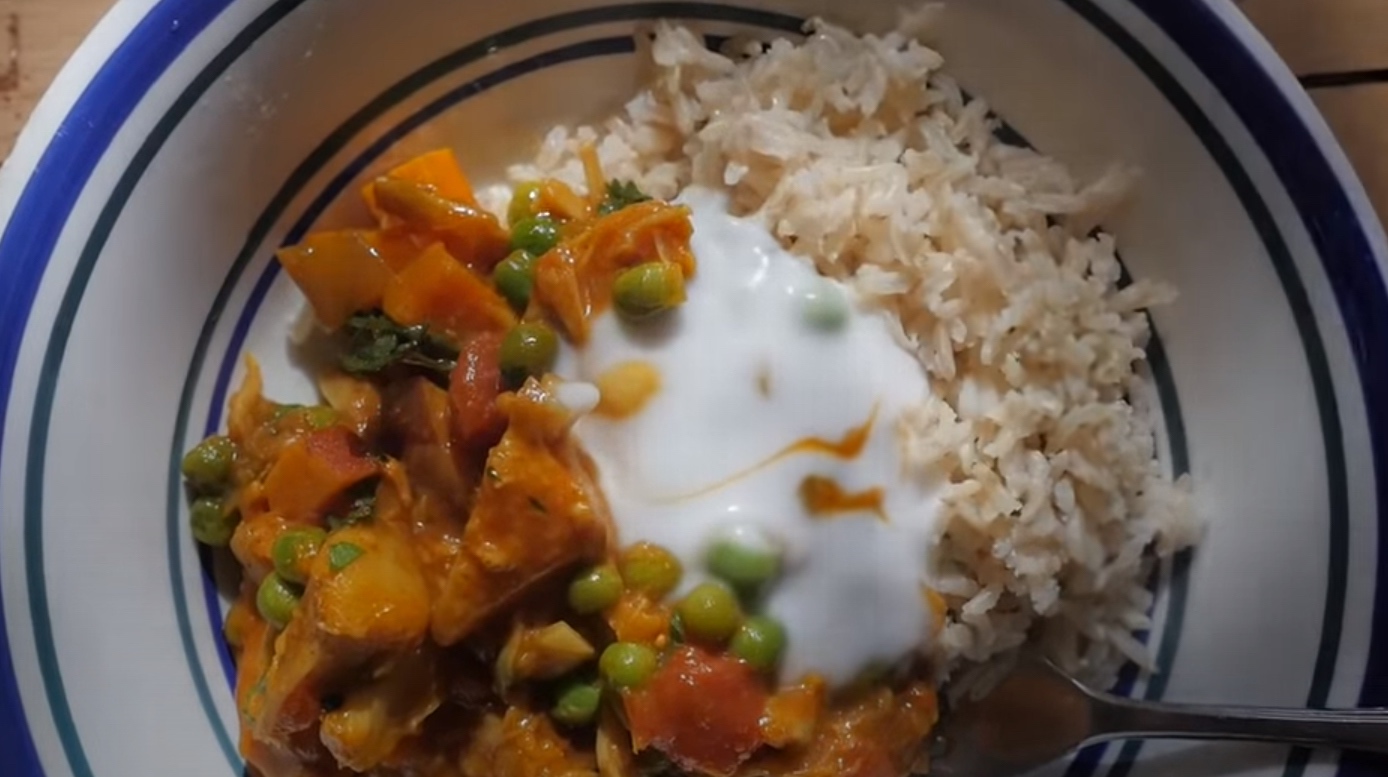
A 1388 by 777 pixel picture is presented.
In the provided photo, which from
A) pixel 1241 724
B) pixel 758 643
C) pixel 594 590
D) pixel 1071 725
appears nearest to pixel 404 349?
pixel 594 590

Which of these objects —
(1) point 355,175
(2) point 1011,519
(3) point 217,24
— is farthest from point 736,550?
(3) point 217,24

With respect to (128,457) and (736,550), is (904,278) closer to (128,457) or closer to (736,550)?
(736,550)

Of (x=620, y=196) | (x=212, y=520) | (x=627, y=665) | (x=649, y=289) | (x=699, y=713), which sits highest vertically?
(x=620, y=196)

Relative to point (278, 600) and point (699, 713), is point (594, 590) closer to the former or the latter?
point (699, 713)

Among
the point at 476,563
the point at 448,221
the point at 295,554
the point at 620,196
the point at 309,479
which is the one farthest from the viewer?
the point at 620,196

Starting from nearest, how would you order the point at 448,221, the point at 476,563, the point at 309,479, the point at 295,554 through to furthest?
1. the point at 476,563
2. the point at 295,554
3. the point at 309,479
4. the point at 448,221
